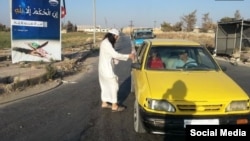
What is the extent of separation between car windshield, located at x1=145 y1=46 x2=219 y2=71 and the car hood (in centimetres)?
31

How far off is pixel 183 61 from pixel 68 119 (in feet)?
8.40

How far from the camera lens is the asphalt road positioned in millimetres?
5977

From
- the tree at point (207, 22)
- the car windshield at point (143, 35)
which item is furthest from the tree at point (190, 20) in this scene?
the car windshield at point (143, 35)

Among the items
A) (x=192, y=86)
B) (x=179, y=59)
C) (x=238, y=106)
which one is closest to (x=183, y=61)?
Result: (x=179, y=59)

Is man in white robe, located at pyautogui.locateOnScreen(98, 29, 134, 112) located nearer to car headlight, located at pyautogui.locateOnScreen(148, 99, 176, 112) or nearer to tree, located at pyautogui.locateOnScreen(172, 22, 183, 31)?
car headlight, located at pyautogui.locateOnScreen(148, 99, 176, 112)

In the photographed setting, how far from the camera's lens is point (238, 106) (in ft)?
17.7

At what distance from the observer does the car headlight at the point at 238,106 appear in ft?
17.6

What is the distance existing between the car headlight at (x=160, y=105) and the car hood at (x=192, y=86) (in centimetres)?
8

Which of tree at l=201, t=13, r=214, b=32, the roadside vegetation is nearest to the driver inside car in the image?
the roadside vegetation

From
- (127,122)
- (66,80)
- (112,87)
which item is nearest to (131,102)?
(112,87)

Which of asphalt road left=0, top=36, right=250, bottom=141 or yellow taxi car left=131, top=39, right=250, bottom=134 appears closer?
yellow taxi car left=131, top=39, right=250, bottom=134

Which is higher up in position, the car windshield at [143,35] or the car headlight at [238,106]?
the car windshield at [143,35]

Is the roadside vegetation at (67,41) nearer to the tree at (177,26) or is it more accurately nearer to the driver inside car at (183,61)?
the tree at (177,26)

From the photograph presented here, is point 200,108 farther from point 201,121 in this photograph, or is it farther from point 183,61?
point 183,61
